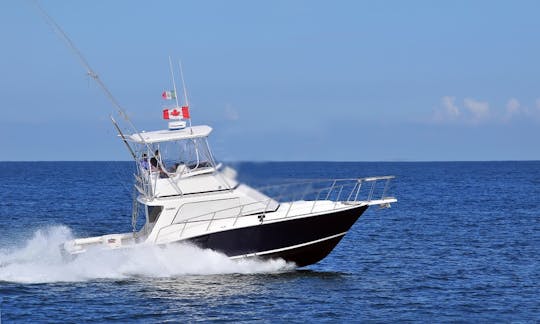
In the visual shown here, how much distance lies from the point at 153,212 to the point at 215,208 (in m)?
1.99

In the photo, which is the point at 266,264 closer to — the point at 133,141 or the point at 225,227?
the point at 225,227

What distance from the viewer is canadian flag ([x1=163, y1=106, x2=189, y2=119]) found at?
27.0 metres

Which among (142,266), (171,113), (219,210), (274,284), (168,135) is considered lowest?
(274,284)

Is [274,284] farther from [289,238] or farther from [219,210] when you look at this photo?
[219,210]

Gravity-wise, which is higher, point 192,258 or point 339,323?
point 192,258

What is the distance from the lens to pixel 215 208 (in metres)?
26.1

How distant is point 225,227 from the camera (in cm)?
2547

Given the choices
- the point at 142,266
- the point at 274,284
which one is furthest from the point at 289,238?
the point at 142,266

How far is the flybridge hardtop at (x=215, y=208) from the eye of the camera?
1008 inches

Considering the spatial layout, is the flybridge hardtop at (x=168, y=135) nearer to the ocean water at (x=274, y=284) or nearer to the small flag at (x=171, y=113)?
the small flag at (x=171, y=113)

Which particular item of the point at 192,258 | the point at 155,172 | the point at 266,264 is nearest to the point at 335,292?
the point at 266,264

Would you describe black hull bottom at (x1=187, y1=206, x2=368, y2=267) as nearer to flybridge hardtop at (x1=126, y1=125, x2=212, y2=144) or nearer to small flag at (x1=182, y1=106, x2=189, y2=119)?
flybridge hardtop at (x1=126, y1=125, x2=212, y2=144)

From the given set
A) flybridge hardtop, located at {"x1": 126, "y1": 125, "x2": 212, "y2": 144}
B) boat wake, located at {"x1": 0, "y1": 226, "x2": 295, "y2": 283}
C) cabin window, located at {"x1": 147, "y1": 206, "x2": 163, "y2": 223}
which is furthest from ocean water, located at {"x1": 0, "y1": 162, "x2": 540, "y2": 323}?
flybridge hardtop, located at {"x1": 126, "y1": 125, "x2": 212, "y2": 144}

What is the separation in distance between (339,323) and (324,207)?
561 centimetres
